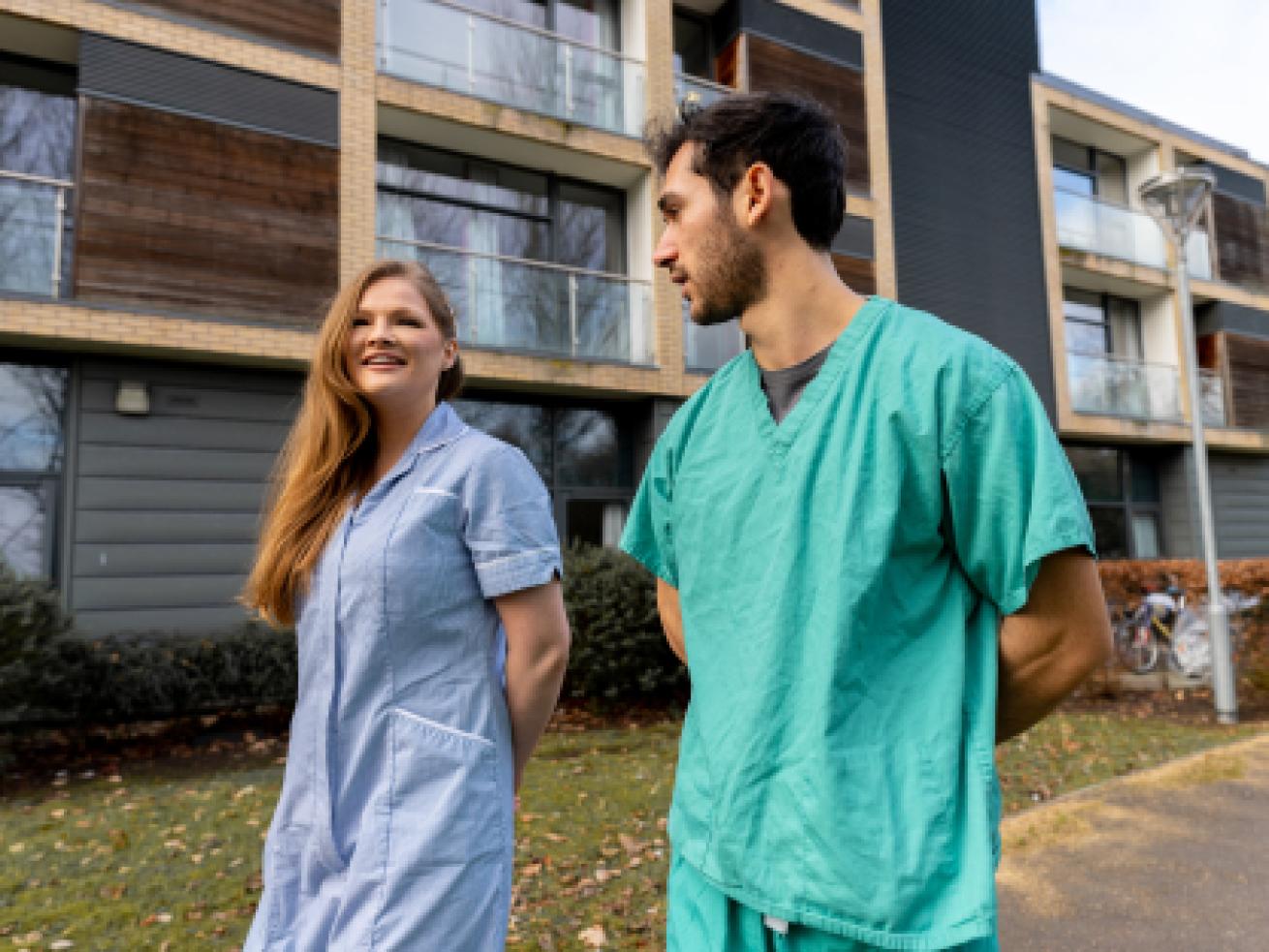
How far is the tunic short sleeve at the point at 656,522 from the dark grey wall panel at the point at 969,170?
48.7 ft

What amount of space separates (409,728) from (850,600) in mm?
876

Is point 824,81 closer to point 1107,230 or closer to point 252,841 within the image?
point 1107,230

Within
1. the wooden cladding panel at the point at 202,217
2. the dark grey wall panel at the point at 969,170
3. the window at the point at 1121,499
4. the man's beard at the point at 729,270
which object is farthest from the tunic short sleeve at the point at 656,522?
the window at the point at 1121,499

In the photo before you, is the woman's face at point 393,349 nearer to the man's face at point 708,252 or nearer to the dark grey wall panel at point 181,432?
the man's face at point 708,252

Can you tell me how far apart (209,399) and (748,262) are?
9.53 m

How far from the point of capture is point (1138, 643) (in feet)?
Result: 29.2

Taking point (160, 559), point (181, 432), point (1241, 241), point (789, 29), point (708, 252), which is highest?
point (789, 29)

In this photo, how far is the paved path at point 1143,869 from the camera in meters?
3.27

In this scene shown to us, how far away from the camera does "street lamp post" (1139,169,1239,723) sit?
746 centimetres

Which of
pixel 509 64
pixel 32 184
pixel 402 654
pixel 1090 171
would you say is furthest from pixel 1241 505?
pixel 32 184

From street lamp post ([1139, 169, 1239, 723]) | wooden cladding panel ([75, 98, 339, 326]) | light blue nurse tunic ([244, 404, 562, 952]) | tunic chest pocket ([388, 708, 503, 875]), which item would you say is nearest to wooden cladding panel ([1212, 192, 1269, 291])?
street lamp post ([1139, 169, 1239, 723])

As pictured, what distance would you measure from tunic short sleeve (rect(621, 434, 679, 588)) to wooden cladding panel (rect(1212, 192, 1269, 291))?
77.6 ft

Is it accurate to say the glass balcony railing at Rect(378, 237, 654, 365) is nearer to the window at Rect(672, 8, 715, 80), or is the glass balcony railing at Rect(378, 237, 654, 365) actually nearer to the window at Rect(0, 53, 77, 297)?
the window at Rect(0, 53, 77, 297)

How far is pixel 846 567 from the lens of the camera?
116 centimetres
